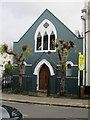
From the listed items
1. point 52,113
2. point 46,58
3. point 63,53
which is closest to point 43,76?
point 46,58

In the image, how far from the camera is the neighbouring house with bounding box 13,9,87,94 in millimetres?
29703

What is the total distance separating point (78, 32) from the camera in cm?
3219

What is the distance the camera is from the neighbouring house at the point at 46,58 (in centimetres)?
2970

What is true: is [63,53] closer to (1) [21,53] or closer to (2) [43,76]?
(1) [21,53]

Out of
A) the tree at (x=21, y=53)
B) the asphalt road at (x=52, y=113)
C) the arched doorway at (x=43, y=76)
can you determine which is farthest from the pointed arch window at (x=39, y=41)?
the asphalt road at (x=52, y=113)

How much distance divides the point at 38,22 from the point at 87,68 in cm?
779

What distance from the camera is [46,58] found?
3095 centimetres

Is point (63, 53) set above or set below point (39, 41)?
below

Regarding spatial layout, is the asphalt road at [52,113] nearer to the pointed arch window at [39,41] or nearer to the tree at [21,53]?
the tree at [21,53]

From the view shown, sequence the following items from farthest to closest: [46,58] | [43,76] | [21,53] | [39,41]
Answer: [39,41], [43,76], [46,58], [21,53]

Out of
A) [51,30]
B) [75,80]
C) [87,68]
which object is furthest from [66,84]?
[51,30]

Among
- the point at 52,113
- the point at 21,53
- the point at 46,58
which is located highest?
the point at 21,53

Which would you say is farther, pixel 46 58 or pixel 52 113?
pixel 46 58

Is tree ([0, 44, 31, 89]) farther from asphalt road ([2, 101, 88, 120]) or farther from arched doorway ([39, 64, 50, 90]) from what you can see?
asphalt road ([2, 101, 88, 120])
